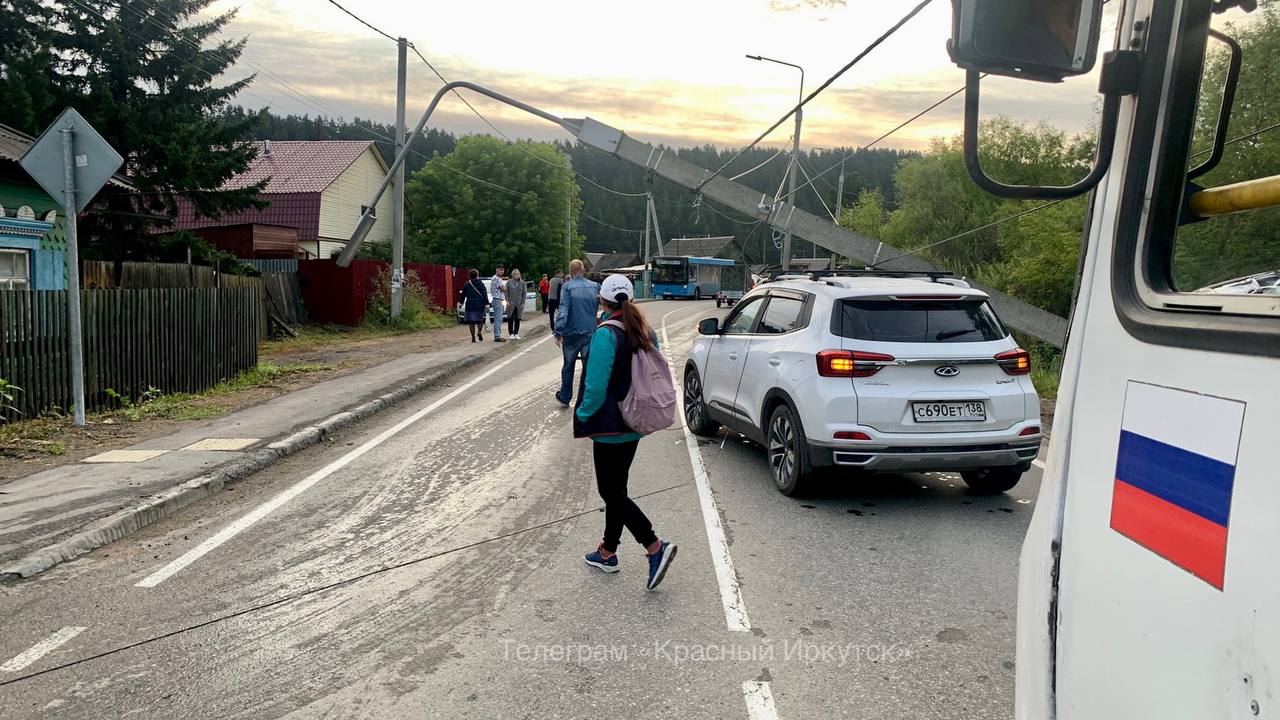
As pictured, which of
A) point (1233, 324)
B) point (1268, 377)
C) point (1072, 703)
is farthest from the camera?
point (1072, 703)

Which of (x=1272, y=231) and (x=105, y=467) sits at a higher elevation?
(x=1272, y=231)

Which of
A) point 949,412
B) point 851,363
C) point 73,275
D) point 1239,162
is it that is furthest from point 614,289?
point 73,275

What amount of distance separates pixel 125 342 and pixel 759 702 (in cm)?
1021

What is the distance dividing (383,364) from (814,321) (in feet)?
38.9

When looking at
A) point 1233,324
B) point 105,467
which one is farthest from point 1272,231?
point 105,467

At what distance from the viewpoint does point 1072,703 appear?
1.84m

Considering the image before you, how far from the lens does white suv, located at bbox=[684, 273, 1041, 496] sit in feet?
20.7

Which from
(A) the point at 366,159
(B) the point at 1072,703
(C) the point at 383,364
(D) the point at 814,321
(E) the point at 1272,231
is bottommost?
(C) the point at 383,364

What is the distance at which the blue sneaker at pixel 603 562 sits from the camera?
5.31m

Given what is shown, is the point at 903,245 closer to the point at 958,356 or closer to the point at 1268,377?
the point at 958,356

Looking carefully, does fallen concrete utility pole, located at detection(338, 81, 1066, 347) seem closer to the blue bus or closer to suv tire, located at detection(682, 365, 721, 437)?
suv tire, located at detection(682, 365, 721, 437)

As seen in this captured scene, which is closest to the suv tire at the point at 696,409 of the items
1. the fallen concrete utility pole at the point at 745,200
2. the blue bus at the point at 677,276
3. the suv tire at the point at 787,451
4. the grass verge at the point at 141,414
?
the suv tire at the point at 787,451

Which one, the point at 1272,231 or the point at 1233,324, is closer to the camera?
the point at 1233,324

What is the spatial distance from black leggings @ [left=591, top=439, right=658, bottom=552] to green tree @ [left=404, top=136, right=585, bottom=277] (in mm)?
60431
